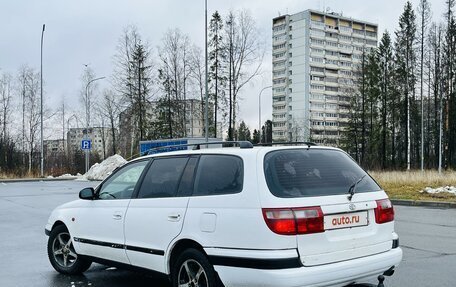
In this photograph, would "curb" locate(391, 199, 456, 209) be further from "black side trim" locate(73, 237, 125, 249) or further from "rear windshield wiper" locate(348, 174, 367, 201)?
"black side trim" locate(73, 237, 125, 249)

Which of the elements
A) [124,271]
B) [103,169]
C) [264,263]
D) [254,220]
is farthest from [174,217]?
[103,169]

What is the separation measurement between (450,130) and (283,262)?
58919mm

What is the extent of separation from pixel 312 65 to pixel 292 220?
116m

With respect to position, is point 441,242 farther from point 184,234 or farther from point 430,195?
point 430,195

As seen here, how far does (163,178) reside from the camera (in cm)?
542

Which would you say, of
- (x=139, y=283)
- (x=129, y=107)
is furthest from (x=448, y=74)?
(x=139, y=283)

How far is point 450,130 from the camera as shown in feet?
188

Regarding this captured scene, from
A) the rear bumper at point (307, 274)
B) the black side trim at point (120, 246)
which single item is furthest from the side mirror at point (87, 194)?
the rear bumper at point (307, 274)

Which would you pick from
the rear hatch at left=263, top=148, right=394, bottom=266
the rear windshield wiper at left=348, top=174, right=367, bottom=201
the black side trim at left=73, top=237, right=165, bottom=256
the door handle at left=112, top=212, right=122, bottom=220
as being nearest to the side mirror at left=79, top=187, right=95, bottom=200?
the black side trim at left=73, top=237, right=165, bottom=256

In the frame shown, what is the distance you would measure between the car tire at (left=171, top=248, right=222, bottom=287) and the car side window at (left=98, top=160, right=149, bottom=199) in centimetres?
122

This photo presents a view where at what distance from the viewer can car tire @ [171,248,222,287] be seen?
15.0ft

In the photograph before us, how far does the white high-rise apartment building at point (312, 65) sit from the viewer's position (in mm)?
116188

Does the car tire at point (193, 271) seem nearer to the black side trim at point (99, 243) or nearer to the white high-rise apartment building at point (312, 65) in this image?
the black side trim at point (99, 243)

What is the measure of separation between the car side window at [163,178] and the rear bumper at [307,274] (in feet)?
3.64
